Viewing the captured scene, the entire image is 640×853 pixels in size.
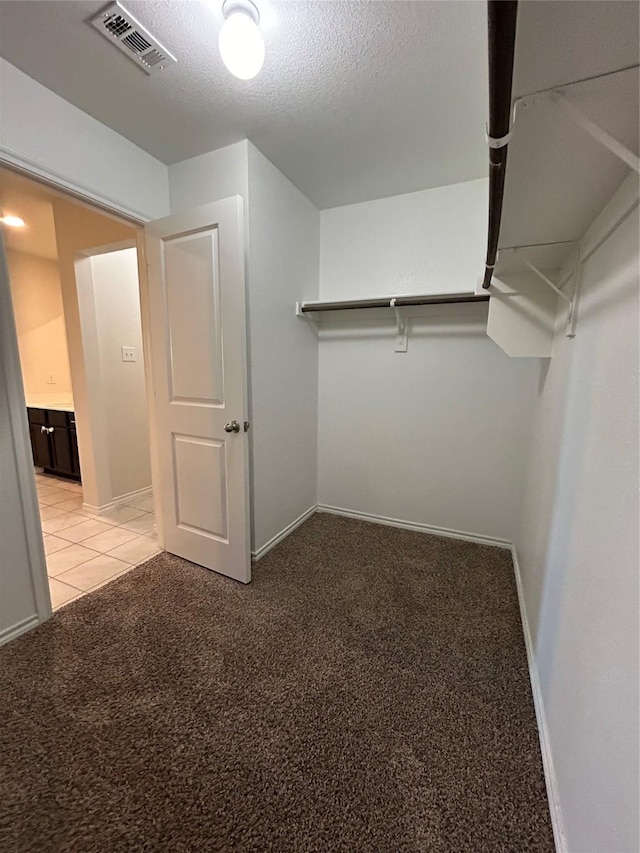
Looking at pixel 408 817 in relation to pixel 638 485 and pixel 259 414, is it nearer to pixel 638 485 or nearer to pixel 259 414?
pixel 638 485

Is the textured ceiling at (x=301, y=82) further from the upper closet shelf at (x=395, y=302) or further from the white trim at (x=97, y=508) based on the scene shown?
the white trim at (x=97, y=508)

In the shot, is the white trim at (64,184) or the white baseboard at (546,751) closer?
the white baseboard at (546,751)

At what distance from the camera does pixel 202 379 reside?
6.56 ft

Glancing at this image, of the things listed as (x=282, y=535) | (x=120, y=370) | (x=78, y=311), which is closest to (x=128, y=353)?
(x=120, y=370)

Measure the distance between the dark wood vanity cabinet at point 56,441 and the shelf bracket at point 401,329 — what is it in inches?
120

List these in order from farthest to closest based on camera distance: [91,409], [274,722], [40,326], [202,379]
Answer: [40,326]
[91,409]
[202,379]
[274,722]

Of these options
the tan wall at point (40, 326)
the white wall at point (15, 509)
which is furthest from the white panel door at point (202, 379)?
the tan wall at point (40, 326)

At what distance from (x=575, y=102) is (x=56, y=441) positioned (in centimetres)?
434

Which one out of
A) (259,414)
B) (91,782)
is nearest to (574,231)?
(259,414)

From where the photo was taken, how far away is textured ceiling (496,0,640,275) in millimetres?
542

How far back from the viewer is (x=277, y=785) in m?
1.07

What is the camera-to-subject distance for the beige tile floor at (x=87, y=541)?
2082 mm

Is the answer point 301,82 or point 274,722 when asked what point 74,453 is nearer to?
point 274,722

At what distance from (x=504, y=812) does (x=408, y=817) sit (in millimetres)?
275
